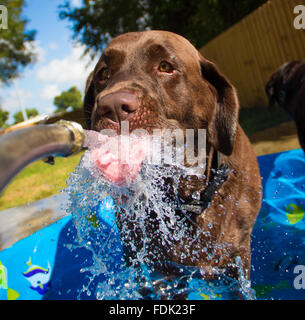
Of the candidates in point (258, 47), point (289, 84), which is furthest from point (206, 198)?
point (258, 47)

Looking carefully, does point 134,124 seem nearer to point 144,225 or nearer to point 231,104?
point 144,225

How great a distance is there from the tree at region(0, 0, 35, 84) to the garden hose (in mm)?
22943

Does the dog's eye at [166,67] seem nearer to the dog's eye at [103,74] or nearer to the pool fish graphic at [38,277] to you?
the dog's eye at [103,74]

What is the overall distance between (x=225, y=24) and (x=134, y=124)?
11.7 meters

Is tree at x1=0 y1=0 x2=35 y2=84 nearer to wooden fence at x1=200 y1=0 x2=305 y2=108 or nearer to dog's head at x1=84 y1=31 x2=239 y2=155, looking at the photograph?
wooden fence at x1=200 y1=0 x2=305 y2=108

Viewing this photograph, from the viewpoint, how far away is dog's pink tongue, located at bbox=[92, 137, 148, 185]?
160 cm

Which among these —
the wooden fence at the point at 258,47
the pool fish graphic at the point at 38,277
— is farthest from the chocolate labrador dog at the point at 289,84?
the pool fish graphic at the point at 38,277

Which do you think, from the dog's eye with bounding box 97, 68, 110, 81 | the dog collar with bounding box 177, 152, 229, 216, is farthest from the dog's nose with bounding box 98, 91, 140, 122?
the dog collar with bounding box 177, 152, 229, 216

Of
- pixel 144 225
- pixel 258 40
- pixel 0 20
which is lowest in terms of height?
pixel 258 40

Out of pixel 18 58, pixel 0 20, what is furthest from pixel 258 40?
pixel 18 58

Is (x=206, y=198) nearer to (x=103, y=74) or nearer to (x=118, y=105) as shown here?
(x=118, y=105)

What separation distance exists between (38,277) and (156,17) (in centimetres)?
1574

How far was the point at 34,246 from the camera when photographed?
322 centimetres

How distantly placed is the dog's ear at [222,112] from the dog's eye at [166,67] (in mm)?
413
